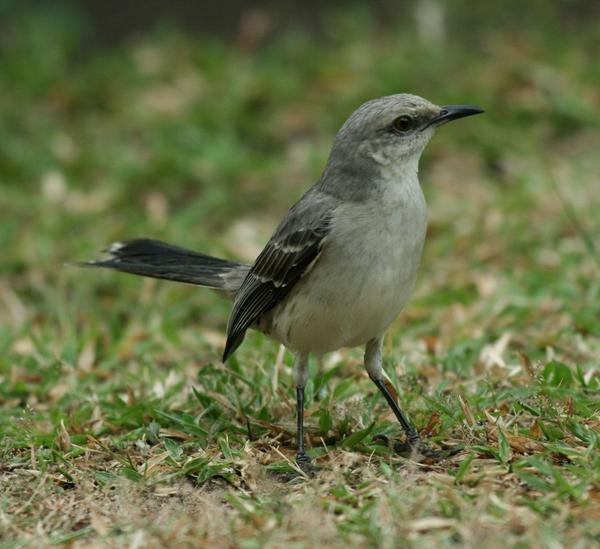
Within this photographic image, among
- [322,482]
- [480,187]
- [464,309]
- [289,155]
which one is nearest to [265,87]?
[289,155]

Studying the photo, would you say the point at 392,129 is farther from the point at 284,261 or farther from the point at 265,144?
the point at 265,144

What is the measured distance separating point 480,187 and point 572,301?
2.48 metres

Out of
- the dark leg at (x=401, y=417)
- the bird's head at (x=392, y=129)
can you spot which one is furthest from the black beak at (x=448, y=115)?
the dark leg at (x=401, y=417)

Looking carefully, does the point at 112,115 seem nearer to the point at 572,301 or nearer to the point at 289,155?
the point at 289,155

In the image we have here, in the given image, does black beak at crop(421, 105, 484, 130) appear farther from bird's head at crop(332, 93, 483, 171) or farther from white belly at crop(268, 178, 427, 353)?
white belly at crop(268, 178, 427, 353)

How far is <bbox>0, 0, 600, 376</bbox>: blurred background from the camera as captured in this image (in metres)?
7.27

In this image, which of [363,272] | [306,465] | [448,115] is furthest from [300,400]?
[448,115]

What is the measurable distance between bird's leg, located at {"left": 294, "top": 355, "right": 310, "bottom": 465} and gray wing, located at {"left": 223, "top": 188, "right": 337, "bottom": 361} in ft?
1.09

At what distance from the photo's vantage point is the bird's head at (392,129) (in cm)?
504

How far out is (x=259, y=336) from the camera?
6.61m

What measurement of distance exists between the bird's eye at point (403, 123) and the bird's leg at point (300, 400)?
127cm

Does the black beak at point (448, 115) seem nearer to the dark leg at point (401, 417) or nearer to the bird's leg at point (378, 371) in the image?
the bird's leg at point (378, 371)

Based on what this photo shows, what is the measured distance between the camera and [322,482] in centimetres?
452

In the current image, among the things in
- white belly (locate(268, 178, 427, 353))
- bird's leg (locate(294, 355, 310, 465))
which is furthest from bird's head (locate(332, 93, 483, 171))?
bird's leg (locate(294, 355, 310, 465))
